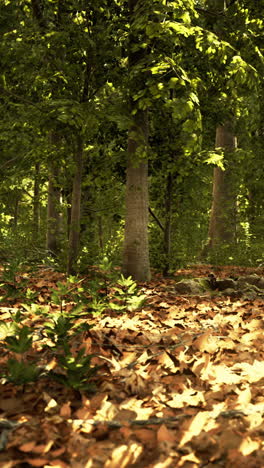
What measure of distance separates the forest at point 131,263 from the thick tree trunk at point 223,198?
0.05 m

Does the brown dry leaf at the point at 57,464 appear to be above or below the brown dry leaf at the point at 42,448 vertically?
below

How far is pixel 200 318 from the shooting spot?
4.00 m

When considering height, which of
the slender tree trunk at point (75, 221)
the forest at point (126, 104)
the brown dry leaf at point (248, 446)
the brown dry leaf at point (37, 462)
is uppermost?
the forest at point (126, 104)

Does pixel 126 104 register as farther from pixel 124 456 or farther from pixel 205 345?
pixel 124 456

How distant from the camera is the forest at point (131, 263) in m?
1.86

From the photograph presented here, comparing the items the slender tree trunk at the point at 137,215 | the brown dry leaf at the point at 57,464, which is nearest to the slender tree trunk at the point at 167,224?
the slender tree trunk at the point at 137,215

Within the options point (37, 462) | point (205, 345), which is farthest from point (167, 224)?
point (37, 462)

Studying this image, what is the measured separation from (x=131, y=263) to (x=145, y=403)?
4626mm

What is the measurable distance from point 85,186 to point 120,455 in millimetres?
5718

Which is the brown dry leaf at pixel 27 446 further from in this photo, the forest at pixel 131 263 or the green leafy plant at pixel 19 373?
the green leafy plant at pixel 19 373

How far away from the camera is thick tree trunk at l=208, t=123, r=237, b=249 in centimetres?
1110

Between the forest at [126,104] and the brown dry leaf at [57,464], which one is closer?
the brown dry leaf at [57,464]

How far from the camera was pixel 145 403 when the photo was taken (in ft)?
7.08

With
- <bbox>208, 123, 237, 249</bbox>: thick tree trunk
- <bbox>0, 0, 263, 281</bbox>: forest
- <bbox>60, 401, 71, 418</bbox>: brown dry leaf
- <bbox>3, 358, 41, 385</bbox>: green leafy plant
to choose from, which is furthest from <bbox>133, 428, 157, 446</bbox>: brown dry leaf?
<bbox>208, 123, 237, 249</bbox>: thick tree trunk
